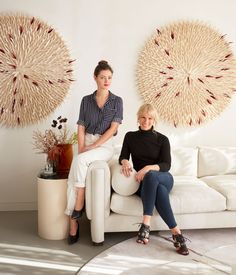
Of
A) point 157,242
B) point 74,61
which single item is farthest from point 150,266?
point 74,61

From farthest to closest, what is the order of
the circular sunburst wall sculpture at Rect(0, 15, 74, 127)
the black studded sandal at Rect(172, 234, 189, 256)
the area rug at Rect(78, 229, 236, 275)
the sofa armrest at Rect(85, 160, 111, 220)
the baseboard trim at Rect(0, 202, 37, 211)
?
1. the baseboard trim at Rect(0, 202, 37, 211)
2. the circular sunburst wall sculpture at Rect(0, 15, 74, 127)
3. the sofa armrest at Rect(85, 160, 111, 220)
4. the black studded sandal at Rect(172, 234, 189, 256)
5. the area rug at Rect(78, 229, 236, 275)

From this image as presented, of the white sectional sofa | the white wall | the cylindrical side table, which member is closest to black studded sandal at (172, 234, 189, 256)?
the white sectional sofa

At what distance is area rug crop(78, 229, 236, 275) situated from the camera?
2170 mm

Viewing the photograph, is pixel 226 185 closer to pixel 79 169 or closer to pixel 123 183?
pixel 123 183

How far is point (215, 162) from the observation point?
3668 mm

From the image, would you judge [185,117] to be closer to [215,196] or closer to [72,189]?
[215,196]

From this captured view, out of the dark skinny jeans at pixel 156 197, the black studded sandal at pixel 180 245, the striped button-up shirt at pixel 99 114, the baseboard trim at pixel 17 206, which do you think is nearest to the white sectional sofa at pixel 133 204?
the dark skinny jeans at pixel 156 197

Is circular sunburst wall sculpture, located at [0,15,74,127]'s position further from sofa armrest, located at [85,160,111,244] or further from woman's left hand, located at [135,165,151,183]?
woman's left hand, located at [135,165,151,183]

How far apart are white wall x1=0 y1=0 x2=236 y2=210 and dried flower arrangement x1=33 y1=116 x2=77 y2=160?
0.07 meters

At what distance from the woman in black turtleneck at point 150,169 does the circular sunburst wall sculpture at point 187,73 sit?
2.73 feet

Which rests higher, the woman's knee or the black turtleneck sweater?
the black turtleneck sweater

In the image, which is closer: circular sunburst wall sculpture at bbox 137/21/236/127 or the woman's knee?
the woman's knee

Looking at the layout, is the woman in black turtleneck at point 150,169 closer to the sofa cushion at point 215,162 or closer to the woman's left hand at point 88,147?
the woman's left hand at point 88,147

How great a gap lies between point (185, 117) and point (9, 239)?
2.06m
